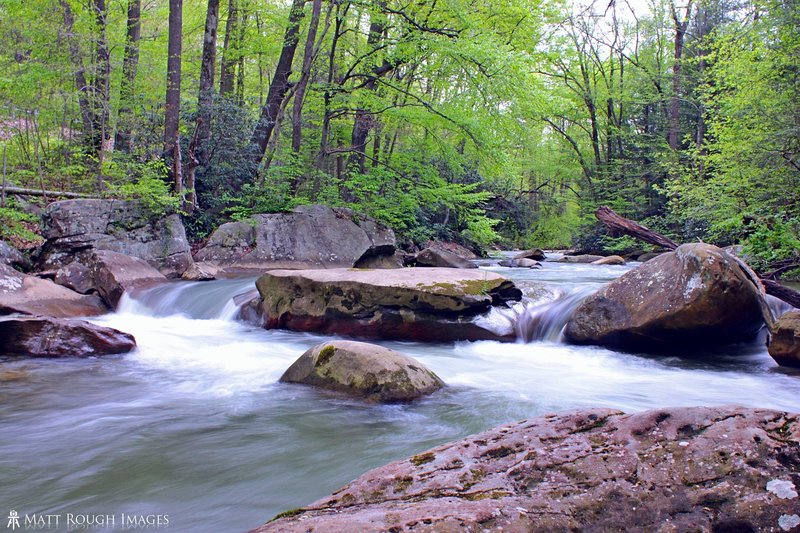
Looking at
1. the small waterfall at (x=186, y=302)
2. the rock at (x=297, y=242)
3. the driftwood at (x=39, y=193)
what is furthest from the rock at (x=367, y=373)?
the driftwood at (x=39, y=193)

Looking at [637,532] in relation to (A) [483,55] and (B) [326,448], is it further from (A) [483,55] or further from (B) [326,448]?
(A) [483,55]

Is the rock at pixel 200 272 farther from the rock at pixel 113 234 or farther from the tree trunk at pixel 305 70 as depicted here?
the tree trunk at pixel 305 70

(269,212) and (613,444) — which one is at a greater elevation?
(269,212)

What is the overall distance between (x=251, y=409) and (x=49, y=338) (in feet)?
10.0

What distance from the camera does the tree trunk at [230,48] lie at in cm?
1620

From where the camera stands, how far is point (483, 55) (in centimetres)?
1254

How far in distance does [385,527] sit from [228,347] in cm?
615

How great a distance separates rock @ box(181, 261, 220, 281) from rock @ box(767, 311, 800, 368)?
32.0 ft

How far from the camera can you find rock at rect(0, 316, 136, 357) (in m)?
6.19

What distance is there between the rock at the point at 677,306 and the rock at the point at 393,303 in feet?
4.52

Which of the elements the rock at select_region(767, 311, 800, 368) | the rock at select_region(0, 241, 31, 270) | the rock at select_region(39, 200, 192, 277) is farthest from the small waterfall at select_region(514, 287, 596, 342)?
the rock at select_region(0, 241, 31, 270)

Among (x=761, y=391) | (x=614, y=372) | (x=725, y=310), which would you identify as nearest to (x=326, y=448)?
(x=614, y=372)

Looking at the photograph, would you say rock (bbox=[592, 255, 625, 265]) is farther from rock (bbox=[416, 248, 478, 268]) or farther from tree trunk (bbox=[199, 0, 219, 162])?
tree trunk (bbox=[199, 0, 219, 162])

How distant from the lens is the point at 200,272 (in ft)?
38.2
